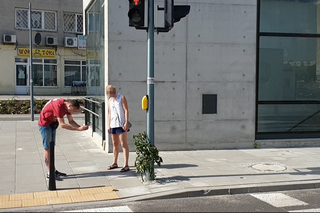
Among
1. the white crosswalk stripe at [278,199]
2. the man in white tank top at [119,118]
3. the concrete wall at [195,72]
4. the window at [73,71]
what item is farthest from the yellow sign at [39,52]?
the white crosswalk stripe at [278,199]

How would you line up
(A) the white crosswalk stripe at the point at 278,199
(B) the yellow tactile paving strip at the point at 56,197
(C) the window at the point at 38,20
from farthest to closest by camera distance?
(C) the window at the point at 38,20 → (A) the white crosswalk stripe at the point at 278,199 → (B) the yellow tactile paving strip at the point at 56,197

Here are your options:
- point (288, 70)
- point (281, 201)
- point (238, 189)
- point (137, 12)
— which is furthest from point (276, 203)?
point (288, 70)

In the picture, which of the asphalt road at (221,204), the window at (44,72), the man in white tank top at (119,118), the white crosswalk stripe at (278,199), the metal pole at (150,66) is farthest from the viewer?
the window at (44,72)

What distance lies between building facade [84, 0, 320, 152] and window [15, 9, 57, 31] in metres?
22.4

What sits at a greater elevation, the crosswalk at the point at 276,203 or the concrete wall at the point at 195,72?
the concrete wall at the point at 195,72

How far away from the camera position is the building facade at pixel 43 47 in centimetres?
3127

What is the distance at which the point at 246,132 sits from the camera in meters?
10.8

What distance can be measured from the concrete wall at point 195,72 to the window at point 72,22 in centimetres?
2506

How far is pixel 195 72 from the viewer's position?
10469mm

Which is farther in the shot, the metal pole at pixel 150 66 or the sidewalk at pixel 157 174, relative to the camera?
the metal pole at pixel 150 66

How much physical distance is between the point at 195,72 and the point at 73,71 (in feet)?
83.6

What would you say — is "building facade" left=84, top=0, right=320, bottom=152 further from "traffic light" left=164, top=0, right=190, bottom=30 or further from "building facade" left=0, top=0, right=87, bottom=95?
"building facade" left=0, top=0, right=87, bottom=95

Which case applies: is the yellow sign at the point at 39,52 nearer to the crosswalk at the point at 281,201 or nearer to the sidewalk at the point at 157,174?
the sidewalk at the point at 157,174

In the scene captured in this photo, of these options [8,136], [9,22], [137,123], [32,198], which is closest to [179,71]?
[137,123]
